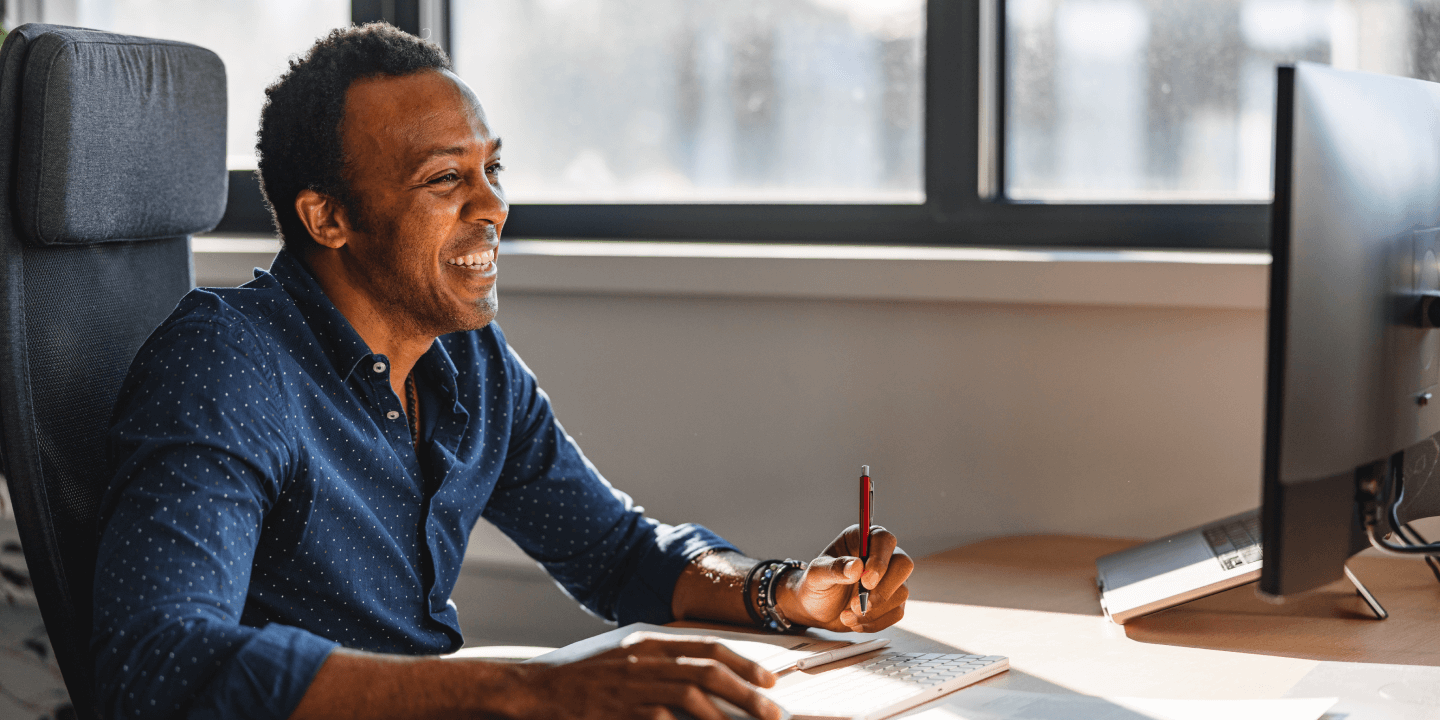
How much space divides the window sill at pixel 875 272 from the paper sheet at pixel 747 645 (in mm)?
678

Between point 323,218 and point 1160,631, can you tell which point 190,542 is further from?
point 1160,631

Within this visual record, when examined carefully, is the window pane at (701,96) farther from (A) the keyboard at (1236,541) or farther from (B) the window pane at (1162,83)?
(A) the keyboard at (1236,541)

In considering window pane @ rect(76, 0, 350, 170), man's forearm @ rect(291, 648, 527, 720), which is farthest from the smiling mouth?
window pane @ rect(76, 0, 350, 170)

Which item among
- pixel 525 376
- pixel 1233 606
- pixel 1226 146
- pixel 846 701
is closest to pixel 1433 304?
pixel 1233 606

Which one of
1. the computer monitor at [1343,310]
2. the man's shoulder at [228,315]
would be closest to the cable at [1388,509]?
the computer monitor at [1343,310]

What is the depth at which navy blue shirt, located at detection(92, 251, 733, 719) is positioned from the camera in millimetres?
880

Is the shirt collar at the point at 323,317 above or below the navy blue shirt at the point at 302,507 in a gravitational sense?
above

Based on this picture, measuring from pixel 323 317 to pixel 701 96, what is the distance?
39.2 inches

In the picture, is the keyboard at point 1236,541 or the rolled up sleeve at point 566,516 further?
the rolled up sleeve at point 566,516

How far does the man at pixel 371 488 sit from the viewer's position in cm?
87

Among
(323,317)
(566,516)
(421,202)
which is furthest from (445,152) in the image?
(566,516)

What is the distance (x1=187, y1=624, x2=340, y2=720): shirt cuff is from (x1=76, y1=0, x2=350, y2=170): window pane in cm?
161

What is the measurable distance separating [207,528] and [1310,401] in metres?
0.81

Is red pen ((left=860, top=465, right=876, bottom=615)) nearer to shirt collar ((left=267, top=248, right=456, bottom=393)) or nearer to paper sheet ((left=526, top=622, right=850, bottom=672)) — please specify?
paper sheet ((left=526, top=622, right=850, bottom=672))
